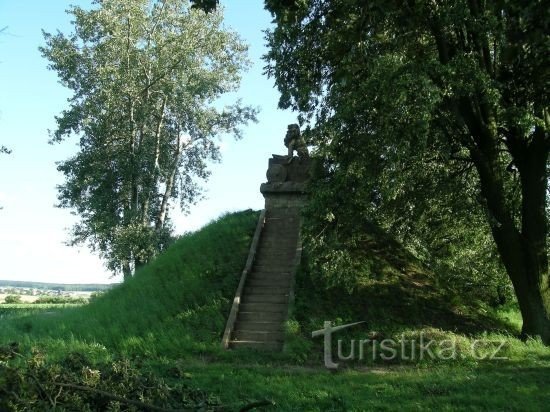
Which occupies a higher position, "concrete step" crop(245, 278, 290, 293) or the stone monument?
the stone monument

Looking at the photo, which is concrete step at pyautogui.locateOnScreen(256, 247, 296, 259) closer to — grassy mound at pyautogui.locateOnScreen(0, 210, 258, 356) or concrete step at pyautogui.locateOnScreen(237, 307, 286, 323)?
grassy mound at pyautogui.locateOnScreen(0, 210, 258, 356)

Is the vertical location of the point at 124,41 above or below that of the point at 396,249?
above

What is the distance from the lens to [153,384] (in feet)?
11.6

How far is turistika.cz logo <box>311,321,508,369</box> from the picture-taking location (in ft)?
36.9

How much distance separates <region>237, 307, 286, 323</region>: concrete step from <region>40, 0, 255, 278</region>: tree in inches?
486

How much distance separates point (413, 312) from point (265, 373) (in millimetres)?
4785

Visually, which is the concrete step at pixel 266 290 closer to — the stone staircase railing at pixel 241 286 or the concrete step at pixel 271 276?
the stone staircase railing at pixel 241 286

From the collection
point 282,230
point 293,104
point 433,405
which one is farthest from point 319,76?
point 433,405

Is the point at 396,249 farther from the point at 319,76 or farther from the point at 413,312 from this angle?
the point at 319,76

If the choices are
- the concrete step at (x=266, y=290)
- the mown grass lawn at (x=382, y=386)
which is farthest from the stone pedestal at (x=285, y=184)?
the mown grass lawn at (x=382, y=386)

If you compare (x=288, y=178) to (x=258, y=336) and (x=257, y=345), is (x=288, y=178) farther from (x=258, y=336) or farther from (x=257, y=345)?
(x=257, y=345)

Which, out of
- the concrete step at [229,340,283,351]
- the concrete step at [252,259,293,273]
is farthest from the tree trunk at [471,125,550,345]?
the concrete step at [229,340,283,351]

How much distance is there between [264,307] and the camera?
1325 centimetres

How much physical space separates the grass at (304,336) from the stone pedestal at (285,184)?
0.95 m
